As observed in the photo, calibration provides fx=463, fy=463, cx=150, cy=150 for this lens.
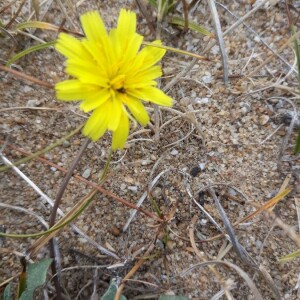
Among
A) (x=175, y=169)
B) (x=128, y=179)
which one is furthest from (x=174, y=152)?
(x=128, y=179)

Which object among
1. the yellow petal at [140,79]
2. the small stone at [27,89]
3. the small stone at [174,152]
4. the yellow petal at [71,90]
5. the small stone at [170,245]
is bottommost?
the small stone at [170,245]

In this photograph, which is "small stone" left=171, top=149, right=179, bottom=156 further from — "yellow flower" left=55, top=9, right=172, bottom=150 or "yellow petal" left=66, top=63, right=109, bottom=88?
"yellow petal" left=66, top=63, right=109, bottom=88

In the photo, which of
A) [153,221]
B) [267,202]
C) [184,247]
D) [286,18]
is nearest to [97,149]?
[153,221]

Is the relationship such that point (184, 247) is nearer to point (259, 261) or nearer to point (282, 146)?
point (259, 261)

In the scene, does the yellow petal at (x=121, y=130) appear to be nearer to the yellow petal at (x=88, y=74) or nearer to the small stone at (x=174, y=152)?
the yellow petal at (x=88, y=74)

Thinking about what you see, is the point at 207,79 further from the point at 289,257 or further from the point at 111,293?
the point at 111,293

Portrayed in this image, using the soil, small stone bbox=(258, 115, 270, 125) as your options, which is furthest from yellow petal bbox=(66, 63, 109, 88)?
small stone bbox=(258, 115, 270, 125)

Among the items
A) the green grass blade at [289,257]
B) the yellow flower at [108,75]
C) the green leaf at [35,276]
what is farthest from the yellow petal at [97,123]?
the green grass blade at [289,257]
